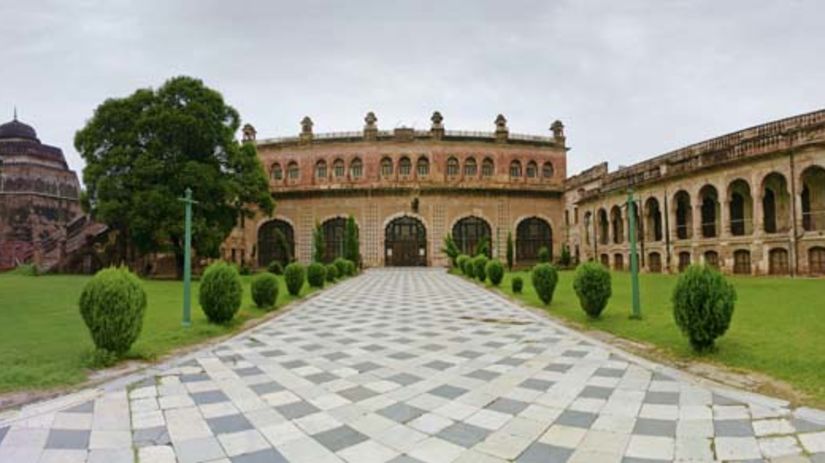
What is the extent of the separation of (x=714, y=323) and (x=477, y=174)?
97.6ft

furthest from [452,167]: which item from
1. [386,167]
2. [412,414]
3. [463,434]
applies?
[463,434]

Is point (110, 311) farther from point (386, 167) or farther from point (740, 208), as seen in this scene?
point (386, 167)

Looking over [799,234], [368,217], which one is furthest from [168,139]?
[799,234]

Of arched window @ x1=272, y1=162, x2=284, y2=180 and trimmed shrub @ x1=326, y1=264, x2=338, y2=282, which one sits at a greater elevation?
arched window @ x1=272, y1=162, x2=284, y2=180

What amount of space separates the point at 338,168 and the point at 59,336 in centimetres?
2864

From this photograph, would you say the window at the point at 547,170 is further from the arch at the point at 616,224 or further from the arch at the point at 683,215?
the arch at the point at 683,215

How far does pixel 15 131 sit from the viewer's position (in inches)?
1516

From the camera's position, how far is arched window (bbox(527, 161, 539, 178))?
119 ft

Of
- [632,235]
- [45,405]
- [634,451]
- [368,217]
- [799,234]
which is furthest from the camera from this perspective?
[368,217]

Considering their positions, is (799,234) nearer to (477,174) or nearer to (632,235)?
(632,235)

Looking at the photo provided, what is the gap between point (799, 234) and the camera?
18781 mm

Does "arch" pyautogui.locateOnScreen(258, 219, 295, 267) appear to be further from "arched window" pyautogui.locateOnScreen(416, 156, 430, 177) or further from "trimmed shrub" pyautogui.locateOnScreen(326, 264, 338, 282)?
"trimmed shrub" pyautogui.locateOnScreen(326, 264, 338, 282)

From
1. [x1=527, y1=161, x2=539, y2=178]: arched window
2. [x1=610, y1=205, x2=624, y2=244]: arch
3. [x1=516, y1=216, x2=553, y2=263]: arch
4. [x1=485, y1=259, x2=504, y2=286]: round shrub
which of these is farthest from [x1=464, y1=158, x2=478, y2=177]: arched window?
[x1=485, y1=259, x2=504, y2=286]: round shrub

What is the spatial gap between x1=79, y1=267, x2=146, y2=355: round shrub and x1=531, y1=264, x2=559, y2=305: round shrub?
9.38m
